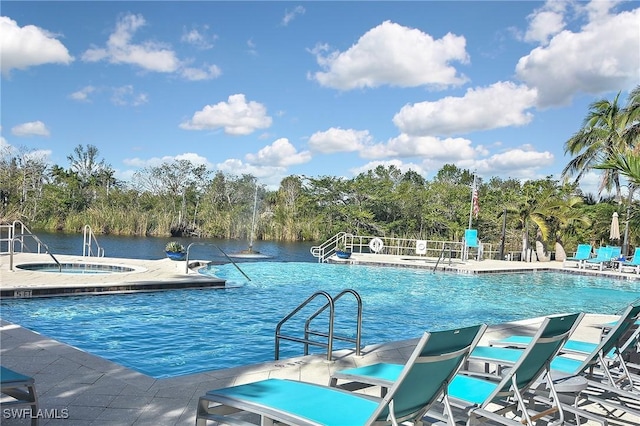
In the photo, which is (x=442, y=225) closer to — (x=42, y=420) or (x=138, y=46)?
(x=138, y=46)

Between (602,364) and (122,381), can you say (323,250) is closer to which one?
(122,381)

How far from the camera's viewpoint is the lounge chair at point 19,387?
2586mm

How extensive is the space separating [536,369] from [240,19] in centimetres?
1727

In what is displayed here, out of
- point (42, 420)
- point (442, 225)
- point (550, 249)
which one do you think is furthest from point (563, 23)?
point (42, 420)

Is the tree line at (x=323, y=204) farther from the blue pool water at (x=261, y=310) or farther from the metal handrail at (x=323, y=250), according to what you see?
the blue pool water at (x=261, y=310)

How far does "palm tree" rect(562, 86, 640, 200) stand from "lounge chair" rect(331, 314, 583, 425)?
24.4 metres

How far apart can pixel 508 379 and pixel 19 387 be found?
2637mm

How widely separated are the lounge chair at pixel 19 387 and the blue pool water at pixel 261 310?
3036mm

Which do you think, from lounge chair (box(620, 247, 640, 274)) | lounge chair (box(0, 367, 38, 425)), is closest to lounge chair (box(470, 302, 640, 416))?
lounge chair (box(0, 367, 38, 425))

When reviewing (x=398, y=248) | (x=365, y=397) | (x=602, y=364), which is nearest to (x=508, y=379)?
(x=365, y=397)

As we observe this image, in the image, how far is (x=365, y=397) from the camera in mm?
2814

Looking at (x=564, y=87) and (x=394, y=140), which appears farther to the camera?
(x=394, y=140)

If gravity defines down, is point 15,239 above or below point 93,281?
above

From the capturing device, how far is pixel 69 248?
70.2 feet
